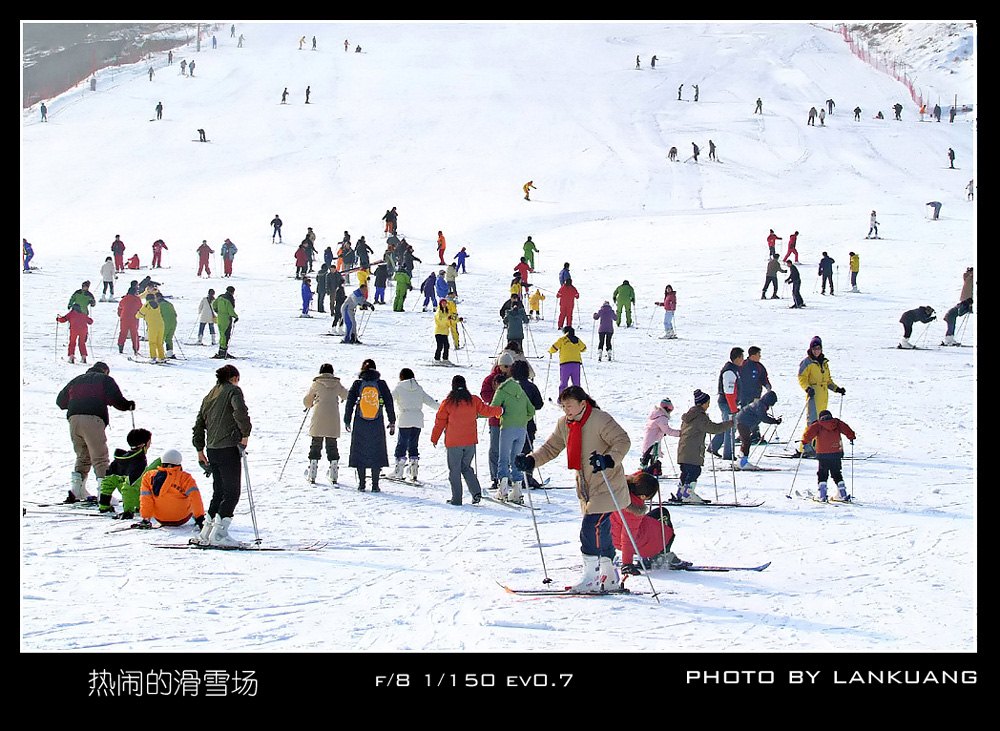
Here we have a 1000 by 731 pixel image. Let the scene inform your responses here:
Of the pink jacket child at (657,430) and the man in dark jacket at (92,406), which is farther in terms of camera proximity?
the pink jacket child at (657,430)

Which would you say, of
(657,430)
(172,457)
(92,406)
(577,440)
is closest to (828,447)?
(657,430)

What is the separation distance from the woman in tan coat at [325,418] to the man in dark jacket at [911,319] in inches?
506

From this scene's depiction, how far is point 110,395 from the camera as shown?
10.0m

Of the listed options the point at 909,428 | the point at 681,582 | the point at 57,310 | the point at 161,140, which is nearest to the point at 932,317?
the point at 909,428

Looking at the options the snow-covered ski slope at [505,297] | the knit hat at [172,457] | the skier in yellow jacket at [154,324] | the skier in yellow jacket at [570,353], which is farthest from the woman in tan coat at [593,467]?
the skier in yellow jacket at [154,324]

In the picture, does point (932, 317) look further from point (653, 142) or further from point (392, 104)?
point (392, 104)

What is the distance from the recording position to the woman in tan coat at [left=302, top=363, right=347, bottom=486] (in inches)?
447

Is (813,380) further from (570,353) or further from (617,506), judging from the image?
(617,506)

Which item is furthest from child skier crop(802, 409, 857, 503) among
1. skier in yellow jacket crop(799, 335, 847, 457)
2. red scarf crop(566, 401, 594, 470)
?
red scarf crop(566, 401, 594, 470)

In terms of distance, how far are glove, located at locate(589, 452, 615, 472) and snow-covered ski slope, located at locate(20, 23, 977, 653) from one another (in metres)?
0.88

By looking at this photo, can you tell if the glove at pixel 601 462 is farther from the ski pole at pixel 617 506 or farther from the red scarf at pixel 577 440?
the red scarf at pixel 577 440

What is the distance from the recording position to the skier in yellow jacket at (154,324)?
18.2m

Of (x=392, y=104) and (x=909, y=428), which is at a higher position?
(x=392, y=104)

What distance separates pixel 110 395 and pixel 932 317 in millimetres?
15643
